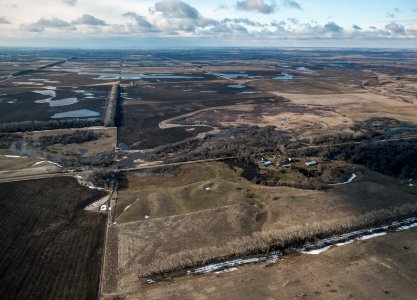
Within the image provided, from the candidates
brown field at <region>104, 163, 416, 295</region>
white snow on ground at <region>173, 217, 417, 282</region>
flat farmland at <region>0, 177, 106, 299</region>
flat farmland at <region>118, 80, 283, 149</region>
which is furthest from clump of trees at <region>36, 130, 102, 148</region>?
white snow on ground at <region>173, 217, 417, 282</region>

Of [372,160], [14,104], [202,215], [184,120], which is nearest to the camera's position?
[202,215]

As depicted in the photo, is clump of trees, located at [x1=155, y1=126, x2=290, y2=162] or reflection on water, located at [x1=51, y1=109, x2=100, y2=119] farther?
reflection on water, located at [x1=51, y1=109, x2=100, y2=119]

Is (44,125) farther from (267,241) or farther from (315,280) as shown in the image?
(315,280)

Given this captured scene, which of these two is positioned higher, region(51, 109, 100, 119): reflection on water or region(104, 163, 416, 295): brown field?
region(51, 109, 100, 119): reflection on water

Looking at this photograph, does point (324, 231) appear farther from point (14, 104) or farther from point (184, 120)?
point (14, 104)

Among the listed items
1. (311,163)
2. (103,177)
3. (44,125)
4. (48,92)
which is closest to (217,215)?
(103,177)

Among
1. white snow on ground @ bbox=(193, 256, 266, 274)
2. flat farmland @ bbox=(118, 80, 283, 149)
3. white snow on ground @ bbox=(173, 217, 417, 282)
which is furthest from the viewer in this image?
flat farmland @ bbox=(118, 80, 283, 149)

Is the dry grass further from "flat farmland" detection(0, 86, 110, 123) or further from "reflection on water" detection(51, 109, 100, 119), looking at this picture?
"reflection on water" detection(51, 109, 100, 119)

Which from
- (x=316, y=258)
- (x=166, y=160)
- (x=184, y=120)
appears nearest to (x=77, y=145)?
(x=166, y=160)

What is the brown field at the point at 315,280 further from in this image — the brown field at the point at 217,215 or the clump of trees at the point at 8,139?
the clump of trees at the point at 8,139
